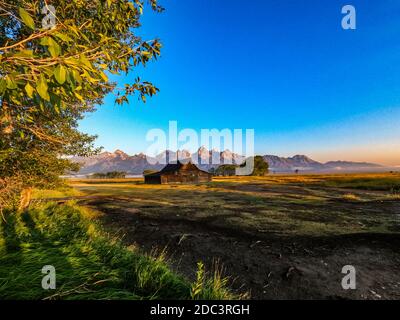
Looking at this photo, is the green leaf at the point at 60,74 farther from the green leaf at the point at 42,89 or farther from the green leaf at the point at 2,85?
the green leaf at the point at 2,85

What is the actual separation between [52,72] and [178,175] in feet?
184

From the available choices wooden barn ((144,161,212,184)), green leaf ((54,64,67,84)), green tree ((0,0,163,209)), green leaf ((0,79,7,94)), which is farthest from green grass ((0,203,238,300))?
wooden barn ((144,161,212,184))

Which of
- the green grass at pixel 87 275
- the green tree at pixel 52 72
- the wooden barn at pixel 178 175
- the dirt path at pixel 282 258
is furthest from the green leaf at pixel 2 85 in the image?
the wooden barn at pixel 178 175

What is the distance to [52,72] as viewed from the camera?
6.66 ft

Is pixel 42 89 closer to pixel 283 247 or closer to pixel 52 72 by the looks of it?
pixel 52 72

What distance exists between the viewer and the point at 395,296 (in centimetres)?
519

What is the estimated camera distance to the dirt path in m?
5.52

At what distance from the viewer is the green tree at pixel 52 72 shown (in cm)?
206

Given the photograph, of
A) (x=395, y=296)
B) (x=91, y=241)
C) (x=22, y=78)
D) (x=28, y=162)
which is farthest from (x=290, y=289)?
(x=28, y=162)

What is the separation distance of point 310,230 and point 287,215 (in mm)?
3713

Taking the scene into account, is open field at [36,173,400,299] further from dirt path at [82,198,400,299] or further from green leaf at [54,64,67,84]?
green leaf at [54,64,67,84]

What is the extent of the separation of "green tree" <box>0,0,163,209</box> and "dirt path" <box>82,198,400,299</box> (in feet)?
16.6

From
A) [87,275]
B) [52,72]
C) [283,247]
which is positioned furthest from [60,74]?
[283,247]

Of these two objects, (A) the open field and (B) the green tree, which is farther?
(A) the open field
